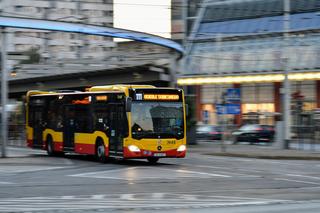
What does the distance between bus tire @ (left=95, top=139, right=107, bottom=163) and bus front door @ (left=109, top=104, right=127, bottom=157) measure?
64 cm

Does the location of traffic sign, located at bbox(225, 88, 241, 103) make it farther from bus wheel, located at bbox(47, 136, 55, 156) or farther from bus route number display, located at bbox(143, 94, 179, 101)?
bus route number display, located at bbox(143, 94, 179, 101)

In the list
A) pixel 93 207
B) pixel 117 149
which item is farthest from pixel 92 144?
pixel 93 207

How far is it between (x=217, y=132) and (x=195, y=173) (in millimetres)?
32650

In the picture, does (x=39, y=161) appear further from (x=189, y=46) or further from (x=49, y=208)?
(x=189, y=46)

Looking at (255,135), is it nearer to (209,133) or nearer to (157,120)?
(209,133)

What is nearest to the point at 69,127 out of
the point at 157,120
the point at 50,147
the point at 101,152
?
the point at 50,147

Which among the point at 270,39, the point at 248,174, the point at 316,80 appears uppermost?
the point at 270,39

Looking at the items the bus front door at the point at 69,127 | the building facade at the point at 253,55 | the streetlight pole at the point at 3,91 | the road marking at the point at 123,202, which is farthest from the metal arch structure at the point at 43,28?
the building facade at the point at 253,55

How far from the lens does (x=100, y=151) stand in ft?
81.3

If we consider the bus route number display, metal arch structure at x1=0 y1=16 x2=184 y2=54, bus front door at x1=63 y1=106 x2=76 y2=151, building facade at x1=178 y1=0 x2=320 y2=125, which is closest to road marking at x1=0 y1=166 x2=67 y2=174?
the bus route number display

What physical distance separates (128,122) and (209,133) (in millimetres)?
30388

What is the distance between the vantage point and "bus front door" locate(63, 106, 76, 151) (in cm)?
2697

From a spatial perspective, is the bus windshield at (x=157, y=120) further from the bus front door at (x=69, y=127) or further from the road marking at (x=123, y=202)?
the road marking at (x=123, y=202)

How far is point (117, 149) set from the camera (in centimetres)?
2342
